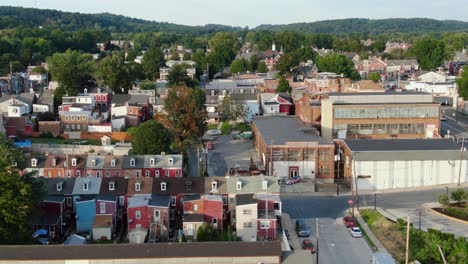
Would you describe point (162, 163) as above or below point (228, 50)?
below

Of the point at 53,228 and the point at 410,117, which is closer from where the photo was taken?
the point at 53,228

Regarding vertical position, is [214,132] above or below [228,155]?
above

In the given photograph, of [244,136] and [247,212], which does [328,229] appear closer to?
[247,212]

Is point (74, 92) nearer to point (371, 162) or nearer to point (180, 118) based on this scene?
point (180, 118)

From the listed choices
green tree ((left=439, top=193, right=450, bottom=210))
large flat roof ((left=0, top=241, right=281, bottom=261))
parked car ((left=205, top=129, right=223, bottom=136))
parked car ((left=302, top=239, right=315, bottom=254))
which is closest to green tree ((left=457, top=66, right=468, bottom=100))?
parked car ((left=205, top=129, right=223, bottom=136))

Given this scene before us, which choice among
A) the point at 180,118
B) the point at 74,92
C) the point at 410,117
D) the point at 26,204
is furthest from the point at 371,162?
the point at 74,92

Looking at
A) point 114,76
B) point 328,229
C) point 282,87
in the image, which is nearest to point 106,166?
point 328,229
